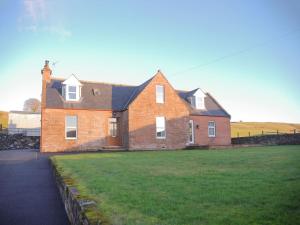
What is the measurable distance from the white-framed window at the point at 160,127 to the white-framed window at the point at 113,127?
4.34 meters

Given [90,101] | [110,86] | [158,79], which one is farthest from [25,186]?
[110,86]

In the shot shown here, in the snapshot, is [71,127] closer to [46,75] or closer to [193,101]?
[46,75]

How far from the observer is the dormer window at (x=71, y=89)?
26734mm

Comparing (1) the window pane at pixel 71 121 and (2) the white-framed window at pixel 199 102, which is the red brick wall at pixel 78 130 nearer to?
(1) the window pane at pixel 71 121

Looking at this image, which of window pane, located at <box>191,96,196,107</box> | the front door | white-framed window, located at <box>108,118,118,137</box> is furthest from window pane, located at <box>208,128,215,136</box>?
white-framed window, located at <box>108,118,118,137</box>

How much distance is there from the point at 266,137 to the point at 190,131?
8597 millimetres

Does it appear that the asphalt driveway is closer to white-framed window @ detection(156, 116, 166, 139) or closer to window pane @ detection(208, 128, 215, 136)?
white-framed window @ detection(156, 116, 166, 139)

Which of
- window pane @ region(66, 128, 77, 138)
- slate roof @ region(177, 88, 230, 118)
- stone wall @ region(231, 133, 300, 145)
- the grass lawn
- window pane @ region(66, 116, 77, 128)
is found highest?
slate roof @ region(177, 88, 230, 118)

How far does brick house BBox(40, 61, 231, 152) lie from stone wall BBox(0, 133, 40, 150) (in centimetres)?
883

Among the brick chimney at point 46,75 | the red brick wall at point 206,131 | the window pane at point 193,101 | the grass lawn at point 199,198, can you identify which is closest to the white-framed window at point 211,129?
the red brick wall at point 206,131

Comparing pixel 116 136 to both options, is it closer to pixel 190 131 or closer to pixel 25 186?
pixel 190 131

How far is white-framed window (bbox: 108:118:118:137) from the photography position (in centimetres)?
2800

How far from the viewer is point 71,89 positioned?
27.2 m

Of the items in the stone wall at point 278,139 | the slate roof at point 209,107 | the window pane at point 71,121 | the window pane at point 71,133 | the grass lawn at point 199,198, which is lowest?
the grass lawn at point 199,198
